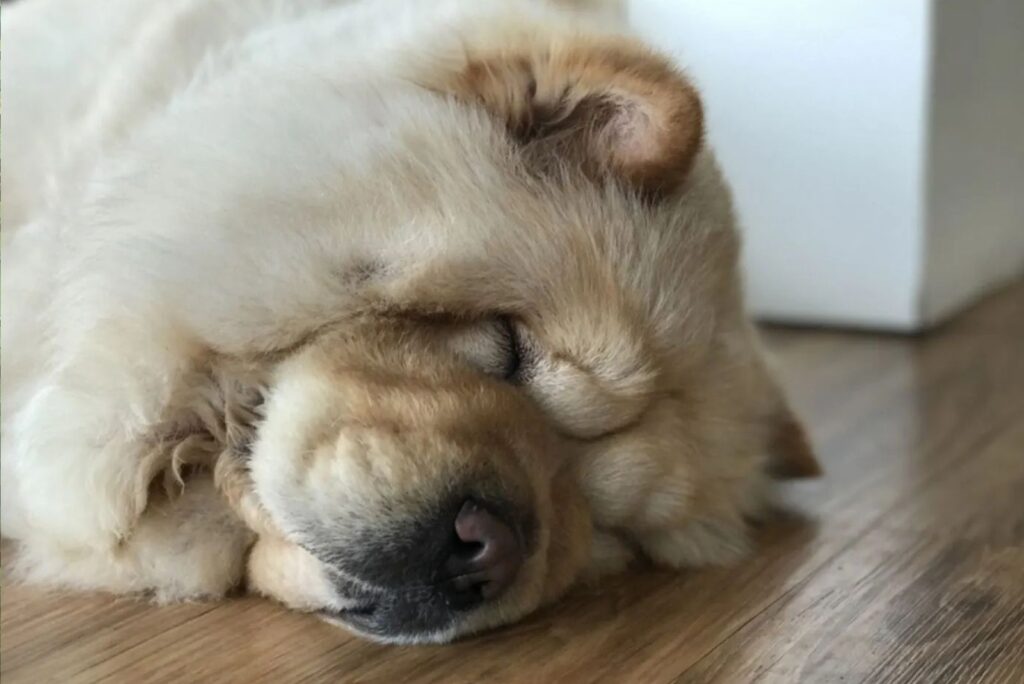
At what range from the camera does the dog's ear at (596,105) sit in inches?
52.4

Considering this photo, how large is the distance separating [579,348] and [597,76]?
319mm

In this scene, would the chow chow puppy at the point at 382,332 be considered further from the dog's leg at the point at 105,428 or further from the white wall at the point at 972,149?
the white wall at the point at 972,149

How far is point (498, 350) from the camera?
132cm

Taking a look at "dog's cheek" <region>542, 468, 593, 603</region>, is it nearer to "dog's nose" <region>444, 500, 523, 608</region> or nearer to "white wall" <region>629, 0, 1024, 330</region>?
"dog's nose" <region>444, 500, 523, 608</region>

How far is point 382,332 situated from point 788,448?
713 millimetres

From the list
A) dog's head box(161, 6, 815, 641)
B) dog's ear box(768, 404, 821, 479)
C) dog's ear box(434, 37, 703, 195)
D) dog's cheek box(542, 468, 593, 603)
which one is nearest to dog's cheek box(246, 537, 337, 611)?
dog's head box(161, 6, 815, 641)

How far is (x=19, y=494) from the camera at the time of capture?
142 cm

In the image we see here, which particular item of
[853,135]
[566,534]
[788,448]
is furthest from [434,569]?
[853,135]

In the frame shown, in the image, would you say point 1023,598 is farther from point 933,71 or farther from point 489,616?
Answer: point 933,71

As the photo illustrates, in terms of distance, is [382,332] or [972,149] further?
[972,149]

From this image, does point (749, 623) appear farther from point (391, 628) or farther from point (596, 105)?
point (596, 105)

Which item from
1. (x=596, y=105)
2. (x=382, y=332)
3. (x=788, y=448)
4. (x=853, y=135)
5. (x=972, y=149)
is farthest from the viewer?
(x=972, y=149)

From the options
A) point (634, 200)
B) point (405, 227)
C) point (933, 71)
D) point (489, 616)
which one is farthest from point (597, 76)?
point (933, 71)

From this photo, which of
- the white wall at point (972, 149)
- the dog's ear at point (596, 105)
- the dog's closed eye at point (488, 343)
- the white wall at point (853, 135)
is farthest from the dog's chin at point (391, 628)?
the white wall at point (972, 149)
